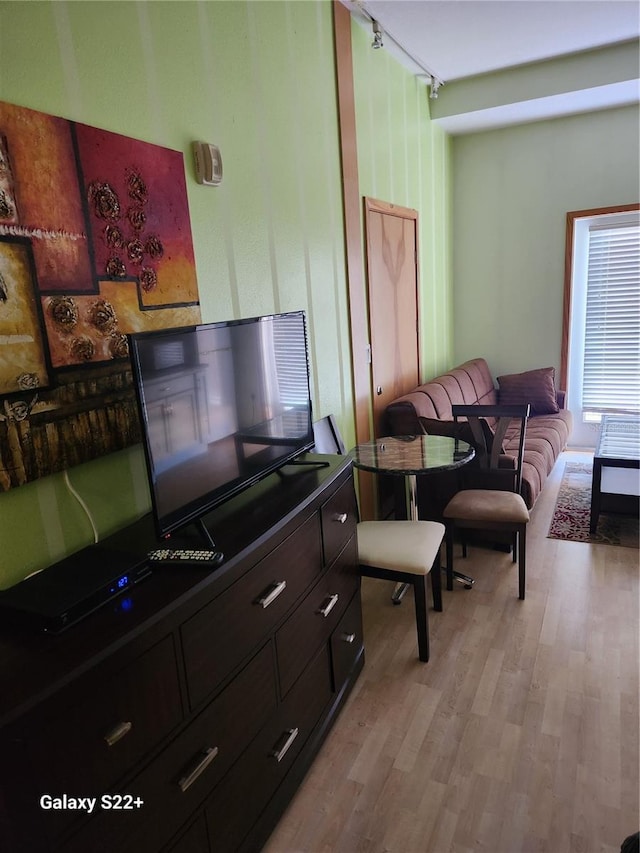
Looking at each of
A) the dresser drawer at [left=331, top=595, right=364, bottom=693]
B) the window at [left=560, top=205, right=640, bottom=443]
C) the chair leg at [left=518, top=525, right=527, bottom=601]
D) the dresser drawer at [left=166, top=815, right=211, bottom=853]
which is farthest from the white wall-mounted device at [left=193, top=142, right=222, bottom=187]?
the window at [left=560, top=205, right=640, bottom=443]

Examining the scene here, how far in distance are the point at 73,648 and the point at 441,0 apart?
336cm

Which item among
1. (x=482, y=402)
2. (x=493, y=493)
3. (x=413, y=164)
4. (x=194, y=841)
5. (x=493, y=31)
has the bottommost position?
(x=194, y=841)

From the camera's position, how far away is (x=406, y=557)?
7.36ft

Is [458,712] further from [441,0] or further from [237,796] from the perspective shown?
[441,0]

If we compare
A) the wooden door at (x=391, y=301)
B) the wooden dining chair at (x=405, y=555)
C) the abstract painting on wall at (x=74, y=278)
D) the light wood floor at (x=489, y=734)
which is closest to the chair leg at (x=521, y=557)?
the light wood floor at (x=489, y=734)

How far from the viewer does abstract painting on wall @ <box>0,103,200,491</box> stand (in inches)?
51.6

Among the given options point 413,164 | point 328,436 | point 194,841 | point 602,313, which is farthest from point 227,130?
point 602,313

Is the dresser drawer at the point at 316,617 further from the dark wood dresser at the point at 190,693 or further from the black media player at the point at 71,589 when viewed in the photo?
the black media player at the point at 71,589

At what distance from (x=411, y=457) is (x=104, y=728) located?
72.1 inches

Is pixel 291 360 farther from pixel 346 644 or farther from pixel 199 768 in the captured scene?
pixel 199 768

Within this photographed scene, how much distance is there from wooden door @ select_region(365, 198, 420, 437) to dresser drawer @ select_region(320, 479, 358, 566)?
1.36m

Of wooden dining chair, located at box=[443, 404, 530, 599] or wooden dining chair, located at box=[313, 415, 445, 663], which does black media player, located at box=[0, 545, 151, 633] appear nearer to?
wooden dining chair, located at box=[313, 415, 445, 663]

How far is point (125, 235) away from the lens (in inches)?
63.5

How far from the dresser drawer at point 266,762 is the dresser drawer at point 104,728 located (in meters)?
0.35
